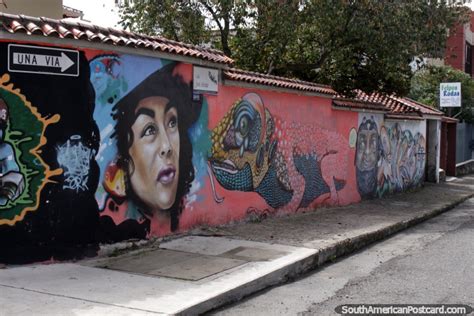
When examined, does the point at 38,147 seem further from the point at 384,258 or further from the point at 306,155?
the point at 306,155

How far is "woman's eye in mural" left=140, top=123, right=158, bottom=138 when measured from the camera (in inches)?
334

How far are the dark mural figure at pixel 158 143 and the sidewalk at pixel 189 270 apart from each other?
0.66 metres

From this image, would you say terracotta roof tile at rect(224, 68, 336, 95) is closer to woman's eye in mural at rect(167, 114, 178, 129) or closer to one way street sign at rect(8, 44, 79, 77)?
woman's eye in mural at rect(167, 114, 178, 129)

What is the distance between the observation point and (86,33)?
7496 mm

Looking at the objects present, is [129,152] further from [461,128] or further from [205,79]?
[461,128]

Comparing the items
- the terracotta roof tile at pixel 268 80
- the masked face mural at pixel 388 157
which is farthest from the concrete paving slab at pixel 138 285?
the masked face mural at pixel 388 157

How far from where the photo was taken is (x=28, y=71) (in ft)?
22.8

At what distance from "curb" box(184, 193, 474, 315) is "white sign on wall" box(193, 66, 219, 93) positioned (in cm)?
325

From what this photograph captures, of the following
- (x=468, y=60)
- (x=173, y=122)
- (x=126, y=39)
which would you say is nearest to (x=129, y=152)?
(x=173, y=122)

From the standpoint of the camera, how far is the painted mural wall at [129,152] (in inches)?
274

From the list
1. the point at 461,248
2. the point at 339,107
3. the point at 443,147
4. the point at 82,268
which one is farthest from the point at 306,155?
the point at 443,147

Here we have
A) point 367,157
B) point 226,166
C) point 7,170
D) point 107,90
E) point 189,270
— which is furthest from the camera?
point 367,157

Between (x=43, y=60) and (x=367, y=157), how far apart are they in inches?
434

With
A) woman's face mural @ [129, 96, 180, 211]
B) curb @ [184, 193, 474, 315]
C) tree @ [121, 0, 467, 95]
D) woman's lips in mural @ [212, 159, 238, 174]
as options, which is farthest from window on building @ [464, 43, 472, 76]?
woman's face mural @ [129, 96, 180, 211]
